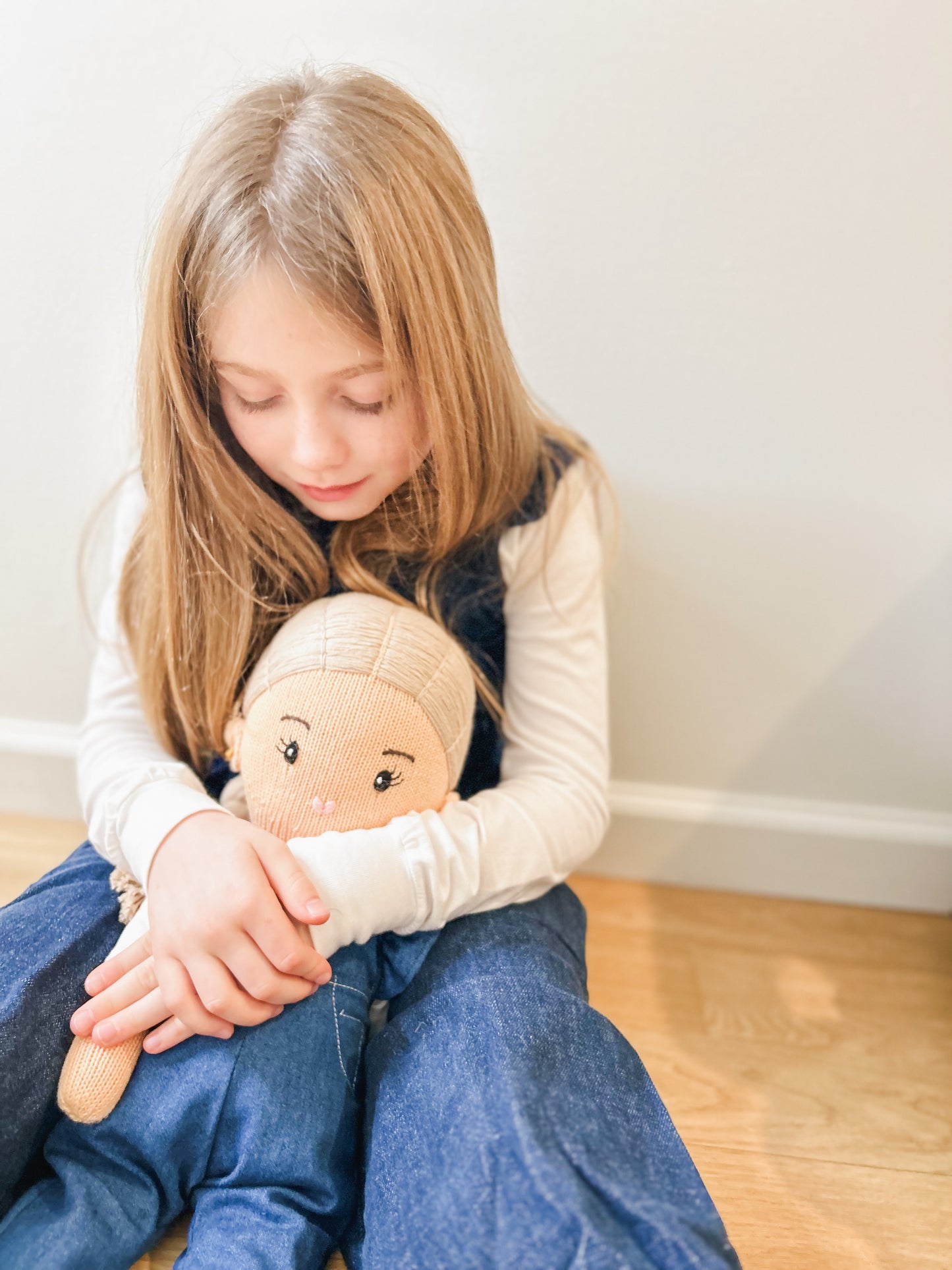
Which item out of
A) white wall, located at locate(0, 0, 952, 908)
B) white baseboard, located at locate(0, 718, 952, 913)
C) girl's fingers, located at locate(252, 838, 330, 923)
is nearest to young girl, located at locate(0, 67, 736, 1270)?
girl's fingers, located at locate(252, 838, 330, 923)

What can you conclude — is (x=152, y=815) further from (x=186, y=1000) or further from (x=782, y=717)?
(x=782, y=717)

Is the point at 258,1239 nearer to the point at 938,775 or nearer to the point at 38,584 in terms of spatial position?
the point at 38,584

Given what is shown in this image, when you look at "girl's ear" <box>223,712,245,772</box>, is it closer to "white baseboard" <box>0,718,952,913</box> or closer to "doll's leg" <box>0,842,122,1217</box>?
"doll's leg" <box>0,842,122,1217</box>

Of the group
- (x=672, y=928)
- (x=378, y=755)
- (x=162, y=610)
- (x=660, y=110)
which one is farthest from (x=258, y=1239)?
(x=660, y=110)

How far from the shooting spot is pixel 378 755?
58 centimetres

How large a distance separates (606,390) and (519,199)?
17 centimetres

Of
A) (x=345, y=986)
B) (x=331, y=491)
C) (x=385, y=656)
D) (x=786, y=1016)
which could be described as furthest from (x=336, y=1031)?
(x=786, y=1016)

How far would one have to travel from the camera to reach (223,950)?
22.0 inches

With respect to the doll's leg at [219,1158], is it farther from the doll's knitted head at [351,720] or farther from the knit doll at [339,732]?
the doll's knitted head at [351,720]

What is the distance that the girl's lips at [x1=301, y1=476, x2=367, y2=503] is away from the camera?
0.64 m

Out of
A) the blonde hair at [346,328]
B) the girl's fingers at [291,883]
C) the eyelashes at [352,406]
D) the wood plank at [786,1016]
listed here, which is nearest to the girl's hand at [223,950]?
the girl's fingers at [291,883]

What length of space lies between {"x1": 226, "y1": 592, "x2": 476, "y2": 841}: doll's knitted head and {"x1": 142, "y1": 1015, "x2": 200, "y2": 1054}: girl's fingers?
12 cm

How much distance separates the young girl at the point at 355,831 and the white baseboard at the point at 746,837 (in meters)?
0.28

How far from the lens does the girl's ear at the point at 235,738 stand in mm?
633
